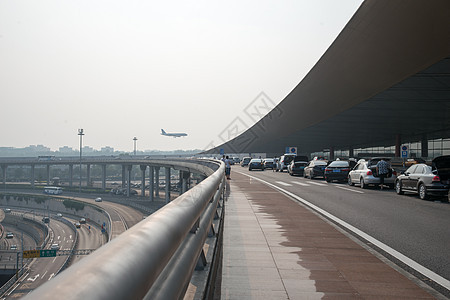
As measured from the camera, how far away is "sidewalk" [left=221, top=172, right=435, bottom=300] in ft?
17.9

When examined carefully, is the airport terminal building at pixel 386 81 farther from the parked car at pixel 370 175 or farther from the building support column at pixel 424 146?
the parked car at pixel 370 175

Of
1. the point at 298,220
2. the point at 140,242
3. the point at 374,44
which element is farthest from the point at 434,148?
the point at 140,242

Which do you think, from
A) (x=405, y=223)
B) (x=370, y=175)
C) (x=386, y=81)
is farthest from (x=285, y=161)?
(x=405, y=223)

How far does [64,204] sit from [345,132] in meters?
72.9

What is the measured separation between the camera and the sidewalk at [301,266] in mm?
5469

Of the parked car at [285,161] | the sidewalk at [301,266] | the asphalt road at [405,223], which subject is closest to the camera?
the sidewalk at [301,266]

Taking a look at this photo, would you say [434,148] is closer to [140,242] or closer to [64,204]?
[140,242]

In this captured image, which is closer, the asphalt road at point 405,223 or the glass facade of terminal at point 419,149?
the asphalt road at point 405,223

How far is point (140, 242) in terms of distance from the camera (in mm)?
1981

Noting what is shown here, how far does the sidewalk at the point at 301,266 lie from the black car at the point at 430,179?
29.5ft

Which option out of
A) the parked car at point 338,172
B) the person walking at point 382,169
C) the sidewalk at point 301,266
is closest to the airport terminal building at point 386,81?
the person walking at point 382,169

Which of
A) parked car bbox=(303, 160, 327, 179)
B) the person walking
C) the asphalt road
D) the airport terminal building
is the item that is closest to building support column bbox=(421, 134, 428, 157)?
the airport terminal building

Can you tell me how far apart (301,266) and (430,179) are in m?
14.1

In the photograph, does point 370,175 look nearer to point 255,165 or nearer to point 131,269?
point 131,269
